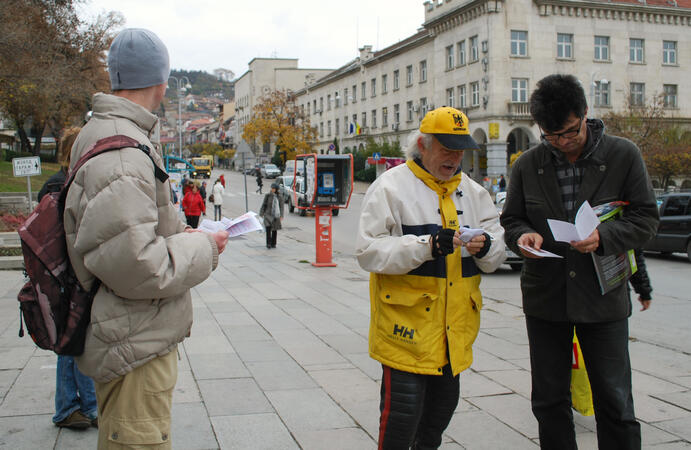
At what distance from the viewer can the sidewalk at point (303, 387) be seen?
13.4ft

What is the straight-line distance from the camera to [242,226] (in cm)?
279

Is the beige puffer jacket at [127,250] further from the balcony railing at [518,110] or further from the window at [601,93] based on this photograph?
the window at [601,93]

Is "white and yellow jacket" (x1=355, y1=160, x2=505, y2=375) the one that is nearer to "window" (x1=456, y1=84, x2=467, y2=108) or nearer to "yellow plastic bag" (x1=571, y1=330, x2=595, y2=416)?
"yellow plastic bag" (x1=571, y1=330, x2=595, y2=416)

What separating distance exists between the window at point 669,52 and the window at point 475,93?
14326 mm

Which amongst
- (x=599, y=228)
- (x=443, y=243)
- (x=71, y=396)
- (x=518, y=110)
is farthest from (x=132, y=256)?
(x=518, y=110)

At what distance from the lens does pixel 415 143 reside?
10.9ft

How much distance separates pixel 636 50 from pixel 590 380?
48.4 m

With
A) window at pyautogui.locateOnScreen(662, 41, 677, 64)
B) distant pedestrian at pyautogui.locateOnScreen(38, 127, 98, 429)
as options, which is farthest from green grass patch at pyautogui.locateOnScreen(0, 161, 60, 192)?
window at pyautogui.locateOnScreen(662, 41, 677, 64)

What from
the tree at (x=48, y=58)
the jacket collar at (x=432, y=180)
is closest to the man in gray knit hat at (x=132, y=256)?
the jacket collar at (x=432, y=180)

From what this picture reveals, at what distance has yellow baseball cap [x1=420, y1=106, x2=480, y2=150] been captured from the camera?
3154 mm

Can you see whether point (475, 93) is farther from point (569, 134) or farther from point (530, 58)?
point (569, 134)

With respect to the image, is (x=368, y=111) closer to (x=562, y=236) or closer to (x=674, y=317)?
(x=674, y=317)

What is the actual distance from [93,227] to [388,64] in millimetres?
58180

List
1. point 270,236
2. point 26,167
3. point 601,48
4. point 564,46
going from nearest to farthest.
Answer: point 26,167 < point 270,236 < point 564,46 < point 601,48
